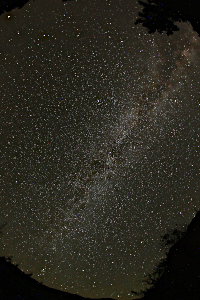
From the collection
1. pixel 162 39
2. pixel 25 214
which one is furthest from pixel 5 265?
pixel 162 39

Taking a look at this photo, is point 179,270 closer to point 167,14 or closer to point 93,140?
point 93,140

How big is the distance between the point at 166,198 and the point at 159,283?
0.36 m

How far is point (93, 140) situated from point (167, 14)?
23.0 inches

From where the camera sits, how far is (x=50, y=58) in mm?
987

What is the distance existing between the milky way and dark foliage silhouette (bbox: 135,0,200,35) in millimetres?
35

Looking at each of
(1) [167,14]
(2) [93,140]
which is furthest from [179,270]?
(1) [167,14]

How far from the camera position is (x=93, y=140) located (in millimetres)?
1006

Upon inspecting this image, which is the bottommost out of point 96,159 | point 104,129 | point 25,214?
point 25,214

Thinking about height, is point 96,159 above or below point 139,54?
below

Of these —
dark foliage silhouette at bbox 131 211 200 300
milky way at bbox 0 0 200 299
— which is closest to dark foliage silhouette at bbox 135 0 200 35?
milky way at bbox 0 0 200 299

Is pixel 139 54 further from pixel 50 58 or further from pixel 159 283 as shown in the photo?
pixel 159 283

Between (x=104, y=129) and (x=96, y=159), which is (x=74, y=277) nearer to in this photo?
(x=96, y=159)

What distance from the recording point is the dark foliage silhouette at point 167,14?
39.9 inches

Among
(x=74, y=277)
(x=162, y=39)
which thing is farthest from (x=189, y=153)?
(x=74, y=277)
